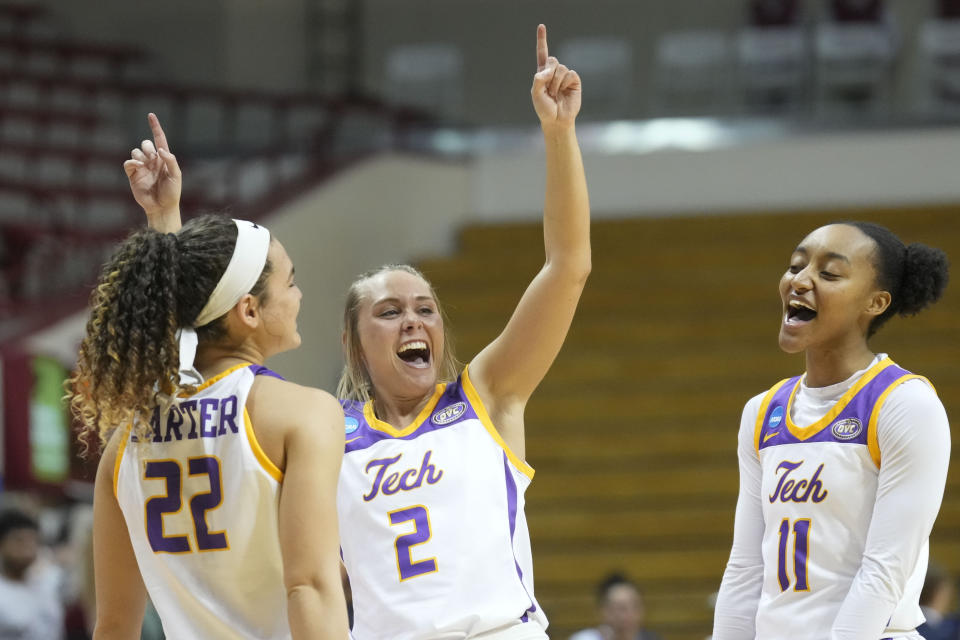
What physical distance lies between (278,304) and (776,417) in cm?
118

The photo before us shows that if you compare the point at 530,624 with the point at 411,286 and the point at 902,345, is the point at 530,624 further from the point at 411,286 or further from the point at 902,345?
the point at 902,345

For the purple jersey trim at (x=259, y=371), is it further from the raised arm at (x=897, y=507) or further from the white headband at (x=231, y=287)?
the raised arm at (x=897, y=507)

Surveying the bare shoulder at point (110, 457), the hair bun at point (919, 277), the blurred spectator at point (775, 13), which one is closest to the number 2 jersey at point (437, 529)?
the bare shoulder at point (110, 457)

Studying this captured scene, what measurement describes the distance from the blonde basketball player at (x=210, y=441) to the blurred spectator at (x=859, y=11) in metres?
11.5

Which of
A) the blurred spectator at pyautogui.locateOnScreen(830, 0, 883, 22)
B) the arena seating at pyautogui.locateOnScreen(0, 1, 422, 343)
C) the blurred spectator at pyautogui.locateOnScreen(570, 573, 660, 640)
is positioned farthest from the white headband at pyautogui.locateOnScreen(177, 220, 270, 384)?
the blurred spectator at pyautogui.locateOnScreen(830, 0, 883, 22)

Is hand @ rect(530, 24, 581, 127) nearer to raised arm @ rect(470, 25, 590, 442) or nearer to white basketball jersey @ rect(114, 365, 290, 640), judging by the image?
raised arm @ rect(470, 25, 590, 442)

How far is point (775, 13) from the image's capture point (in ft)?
43.9

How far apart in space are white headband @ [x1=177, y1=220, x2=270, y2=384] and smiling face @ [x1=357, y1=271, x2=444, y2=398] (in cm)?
73

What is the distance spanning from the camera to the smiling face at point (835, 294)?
2938mm

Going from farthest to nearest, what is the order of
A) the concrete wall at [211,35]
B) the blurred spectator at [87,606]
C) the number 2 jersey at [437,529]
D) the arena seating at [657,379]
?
1. the concrete wall at [211,35]
2. the arena seating at [657,379]
3. the blurred spectator at [87,606]
4. the number 2 jersey at [437,529]

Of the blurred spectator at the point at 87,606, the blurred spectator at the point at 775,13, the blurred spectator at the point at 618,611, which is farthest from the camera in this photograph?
the blurred spectator at the point at 775,13

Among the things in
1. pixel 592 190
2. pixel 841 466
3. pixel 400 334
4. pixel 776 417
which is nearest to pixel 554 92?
pixel 400 334

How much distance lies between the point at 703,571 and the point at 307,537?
6.66 m

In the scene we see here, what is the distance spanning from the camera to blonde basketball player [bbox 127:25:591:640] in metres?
2.84
